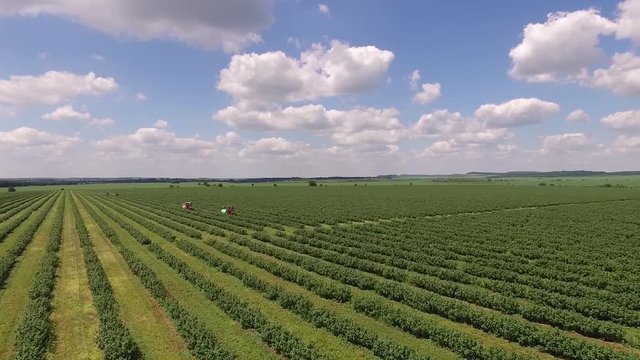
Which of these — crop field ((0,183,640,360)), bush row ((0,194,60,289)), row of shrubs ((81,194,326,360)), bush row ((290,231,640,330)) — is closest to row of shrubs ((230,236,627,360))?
crop field ((0,183,640,360))

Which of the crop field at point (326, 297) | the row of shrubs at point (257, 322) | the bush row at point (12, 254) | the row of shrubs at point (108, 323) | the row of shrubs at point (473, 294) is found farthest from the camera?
the bush row at point (12, 254)

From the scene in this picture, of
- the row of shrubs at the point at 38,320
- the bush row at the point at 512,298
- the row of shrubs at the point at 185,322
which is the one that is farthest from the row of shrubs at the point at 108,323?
the bush row at the point at 512,298

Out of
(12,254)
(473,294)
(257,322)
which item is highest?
(12,254)

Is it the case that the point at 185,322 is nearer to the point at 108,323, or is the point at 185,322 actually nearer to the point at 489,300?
the point at 108,323

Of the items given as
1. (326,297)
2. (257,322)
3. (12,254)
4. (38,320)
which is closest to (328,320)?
(257,322)

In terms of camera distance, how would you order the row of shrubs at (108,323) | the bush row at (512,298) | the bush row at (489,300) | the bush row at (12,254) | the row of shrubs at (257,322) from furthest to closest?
the bush row at (12,254), the bush row at (512,298), the bush row at (489,300), the row of shrubs at (108,323), the row of shrubs at (257,322)

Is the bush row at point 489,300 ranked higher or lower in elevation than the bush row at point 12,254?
lower

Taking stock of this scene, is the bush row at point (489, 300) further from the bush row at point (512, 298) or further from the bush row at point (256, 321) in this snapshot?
the bush row at point (256, 321)

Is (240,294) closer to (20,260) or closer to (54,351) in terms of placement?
Answer: (54,351)
